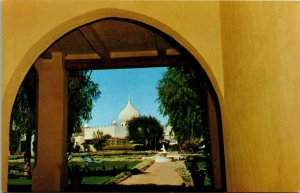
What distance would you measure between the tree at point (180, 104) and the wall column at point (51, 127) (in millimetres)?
5940

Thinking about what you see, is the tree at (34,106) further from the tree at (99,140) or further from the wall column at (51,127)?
the tree at (99,140)

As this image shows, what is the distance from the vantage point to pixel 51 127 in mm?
8391

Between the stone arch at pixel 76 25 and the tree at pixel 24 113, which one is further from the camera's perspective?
the tree at pixel 24 113

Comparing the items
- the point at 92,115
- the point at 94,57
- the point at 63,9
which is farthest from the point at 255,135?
the point at 92,115

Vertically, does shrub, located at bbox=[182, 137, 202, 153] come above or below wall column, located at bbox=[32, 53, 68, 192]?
below

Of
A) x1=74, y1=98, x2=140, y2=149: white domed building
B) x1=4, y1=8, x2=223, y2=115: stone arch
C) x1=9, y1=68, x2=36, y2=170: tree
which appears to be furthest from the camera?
x1=74, y1=98, x2=140, y2=149: white domed building

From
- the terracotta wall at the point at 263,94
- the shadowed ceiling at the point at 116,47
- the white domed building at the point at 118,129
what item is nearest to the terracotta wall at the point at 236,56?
the terracotta wall at the point at 263,94

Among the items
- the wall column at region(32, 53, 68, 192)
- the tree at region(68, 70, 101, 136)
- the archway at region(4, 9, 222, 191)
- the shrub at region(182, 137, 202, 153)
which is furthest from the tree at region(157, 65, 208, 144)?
the shrub at region(182, 137, 202, 153)

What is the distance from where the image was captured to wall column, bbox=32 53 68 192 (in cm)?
809

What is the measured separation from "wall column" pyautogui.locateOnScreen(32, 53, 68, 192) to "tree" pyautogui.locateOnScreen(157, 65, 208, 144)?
19.5ft

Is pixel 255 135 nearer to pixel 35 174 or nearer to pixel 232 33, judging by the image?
pixel 232 33

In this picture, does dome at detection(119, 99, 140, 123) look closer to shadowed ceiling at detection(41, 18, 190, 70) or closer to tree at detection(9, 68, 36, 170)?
tree at detection(9, 68, 36, 170)

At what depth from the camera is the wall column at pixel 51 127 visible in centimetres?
809

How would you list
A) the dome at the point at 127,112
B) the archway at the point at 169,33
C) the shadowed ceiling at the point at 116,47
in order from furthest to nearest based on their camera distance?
the dome at the point at 127,112, the shadowed ceiling at the point at 116,47, the archway at the point at 169,33
